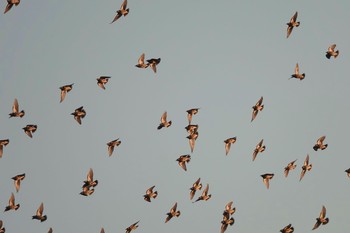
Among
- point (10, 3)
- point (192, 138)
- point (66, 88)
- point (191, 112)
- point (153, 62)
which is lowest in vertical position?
point (192, 138)

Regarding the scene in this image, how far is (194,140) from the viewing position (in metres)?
72.6

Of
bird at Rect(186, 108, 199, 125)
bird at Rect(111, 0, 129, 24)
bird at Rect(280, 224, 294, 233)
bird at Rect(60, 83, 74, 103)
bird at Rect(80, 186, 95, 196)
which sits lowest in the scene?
bird at Rect(280, 224, 294, 233)

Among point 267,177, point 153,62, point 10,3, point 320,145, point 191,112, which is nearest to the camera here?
point 10,3

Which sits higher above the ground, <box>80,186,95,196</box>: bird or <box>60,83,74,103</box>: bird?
<box>60,83,74,103</box>: bird

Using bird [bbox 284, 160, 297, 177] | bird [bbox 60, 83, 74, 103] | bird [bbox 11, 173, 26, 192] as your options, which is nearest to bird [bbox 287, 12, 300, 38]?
bird [bbox 284, 160, 297, 177]

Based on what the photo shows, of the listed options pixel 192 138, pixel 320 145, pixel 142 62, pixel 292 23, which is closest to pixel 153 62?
pixel 142 62

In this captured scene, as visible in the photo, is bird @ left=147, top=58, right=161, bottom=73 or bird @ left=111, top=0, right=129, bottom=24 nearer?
bird @ left=111, top=0, right=129, bottom=24

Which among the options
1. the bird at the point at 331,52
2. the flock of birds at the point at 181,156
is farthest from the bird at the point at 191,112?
the bird at the point at 331,52

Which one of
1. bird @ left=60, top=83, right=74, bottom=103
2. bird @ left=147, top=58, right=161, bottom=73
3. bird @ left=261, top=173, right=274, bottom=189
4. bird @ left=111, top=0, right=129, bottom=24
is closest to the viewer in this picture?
bird @ left=111, top=0, right=129, bottom=24

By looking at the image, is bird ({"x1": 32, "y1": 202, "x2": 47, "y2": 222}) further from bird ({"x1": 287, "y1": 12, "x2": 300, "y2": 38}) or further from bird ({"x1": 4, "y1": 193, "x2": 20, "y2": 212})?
bird ({"x1": 287, "y1": 12, "x2": 300, "y2": 38})

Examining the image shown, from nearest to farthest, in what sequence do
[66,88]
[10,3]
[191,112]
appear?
[10,3]
[66,88]
[191,112]

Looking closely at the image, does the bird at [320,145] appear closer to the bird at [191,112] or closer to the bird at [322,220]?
the bird at [322,220]

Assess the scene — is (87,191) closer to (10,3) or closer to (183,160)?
(183,160)

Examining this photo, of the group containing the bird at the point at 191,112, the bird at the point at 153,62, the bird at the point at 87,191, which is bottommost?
the bird at the point at 87,191
